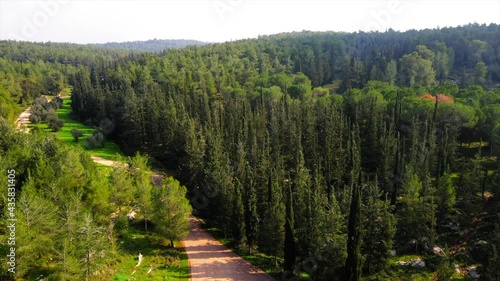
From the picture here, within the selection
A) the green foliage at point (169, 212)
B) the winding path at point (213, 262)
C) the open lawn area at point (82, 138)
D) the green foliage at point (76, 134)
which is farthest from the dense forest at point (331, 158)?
the green foliage at point (76, 134)

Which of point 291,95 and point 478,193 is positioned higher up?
point 291,95

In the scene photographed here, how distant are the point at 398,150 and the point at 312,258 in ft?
97.0

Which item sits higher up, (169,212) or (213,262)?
(169,212)

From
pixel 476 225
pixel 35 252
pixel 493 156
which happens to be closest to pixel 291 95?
pixel 493 156

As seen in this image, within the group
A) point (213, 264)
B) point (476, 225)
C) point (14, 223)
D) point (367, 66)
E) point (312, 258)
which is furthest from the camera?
point (367, 66)

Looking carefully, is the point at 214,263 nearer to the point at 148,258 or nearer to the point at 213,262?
the point at 213,262

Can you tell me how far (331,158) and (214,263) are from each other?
1240 inches

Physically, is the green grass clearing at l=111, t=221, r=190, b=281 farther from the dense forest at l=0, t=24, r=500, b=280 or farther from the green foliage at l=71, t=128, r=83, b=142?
the green foliage at l=71, t=128, r=83, b=142

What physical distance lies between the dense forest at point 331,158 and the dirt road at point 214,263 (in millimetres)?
2792

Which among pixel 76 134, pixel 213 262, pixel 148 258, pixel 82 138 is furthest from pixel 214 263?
pixel 82 138

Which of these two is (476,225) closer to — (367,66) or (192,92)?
(192,92)

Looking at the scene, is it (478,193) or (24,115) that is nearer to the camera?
(478,193)

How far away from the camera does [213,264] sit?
41.8m

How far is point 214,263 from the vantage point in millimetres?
42062
